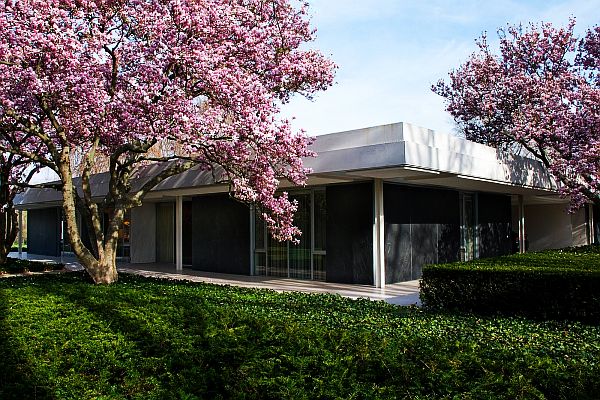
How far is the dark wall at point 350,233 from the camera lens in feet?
43.1

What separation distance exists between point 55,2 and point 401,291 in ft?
28.8

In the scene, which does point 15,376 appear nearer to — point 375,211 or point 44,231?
point 375,211

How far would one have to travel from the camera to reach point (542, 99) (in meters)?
16.5

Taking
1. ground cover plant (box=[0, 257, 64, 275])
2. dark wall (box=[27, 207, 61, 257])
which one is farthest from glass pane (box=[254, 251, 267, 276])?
dark wall (box=[27, 207, 61, 257])

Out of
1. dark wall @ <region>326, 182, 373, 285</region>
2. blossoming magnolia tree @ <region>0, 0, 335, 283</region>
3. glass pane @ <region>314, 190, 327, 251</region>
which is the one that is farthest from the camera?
glass pane @ <region>314, 190, 327, 251</region>

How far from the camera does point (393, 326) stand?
654 cm

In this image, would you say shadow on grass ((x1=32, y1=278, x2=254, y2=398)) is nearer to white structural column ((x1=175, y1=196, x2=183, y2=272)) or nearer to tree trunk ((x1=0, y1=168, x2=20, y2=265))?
white structural column ((x1=175, y1=196, x2=183, y2=272))

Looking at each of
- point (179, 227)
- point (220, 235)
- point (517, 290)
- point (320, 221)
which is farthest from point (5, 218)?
point (517, 290)

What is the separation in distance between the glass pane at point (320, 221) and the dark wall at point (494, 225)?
6344 mm

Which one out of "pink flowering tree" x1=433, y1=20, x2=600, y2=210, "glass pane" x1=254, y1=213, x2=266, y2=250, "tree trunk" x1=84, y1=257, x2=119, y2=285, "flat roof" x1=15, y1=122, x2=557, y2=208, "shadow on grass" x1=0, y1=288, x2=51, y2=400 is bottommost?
"shadow on grass" x1=0, y1=288, x2=51, y2=400

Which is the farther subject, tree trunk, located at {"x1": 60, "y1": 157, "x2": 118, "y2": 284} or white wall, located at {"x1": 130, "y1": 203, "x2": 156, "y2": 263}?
white wall, located at {"x1": 130, "y1": 203, "x2": 156, "y2": 263}

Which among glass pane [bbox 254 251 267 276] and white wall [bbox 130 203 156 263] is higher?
white wall [bbox 130 203 156 263]

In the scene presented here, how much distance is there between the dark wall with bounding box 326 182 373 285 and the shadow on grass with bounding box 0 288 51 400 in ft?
28.3

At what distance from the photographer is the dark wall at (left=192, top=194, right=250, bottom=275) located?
16.4 metres
